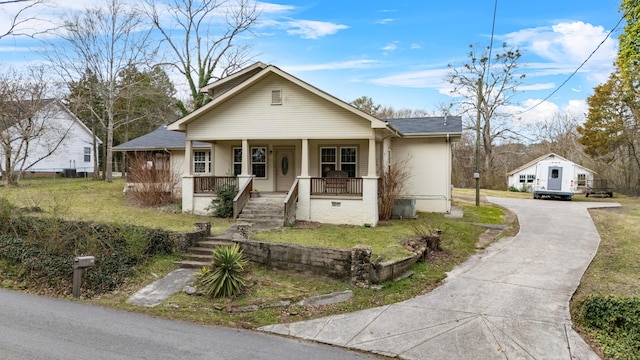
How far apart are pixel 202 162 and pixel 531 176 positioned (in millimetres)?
31701

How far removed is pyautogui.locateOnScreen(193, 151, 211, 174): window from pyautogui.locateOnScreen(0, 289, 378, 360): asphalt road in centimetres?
1250

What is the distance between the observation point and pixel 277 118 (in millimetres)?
15062

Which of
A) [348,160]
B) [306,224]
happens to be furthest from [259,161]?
[306,224]

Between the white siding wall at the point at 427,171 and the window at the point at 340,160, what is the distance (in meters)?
2.66

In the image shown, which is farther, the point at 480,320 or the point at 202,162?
the point at 202,162

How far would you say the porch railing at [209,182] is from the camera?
627 inches

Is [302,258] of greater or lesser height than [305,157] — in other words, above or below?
below

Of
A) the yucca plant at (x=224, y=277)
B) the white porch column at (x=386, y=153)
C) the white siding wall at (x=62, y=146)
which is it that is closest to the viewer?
the yucca plant at (x=224, y=277)

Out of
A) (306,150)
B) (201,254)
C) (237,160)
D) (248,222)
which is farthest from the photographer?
(237,160)

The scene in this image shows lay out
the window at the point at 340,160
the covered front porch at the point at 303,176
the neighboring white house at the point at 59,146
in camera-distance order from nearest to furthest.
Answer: the covered front porch at the point at 303,176 → the window at the point at 340,160 → the neighboring white house at the point at 59,146

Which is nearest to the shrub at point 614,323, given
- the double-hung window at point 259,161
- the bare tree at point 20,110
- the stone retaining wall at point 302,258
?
the stone retaining wall at point 302,258

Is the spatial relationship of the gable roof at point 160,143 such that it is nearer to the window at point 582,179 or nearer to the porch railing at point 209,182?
the porch railing at point 209,182

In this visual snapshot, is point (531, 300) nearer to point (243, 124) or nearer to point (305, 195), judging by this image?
point (305, 195)

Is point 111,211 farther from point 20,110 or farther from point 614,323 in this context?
point 614,323
